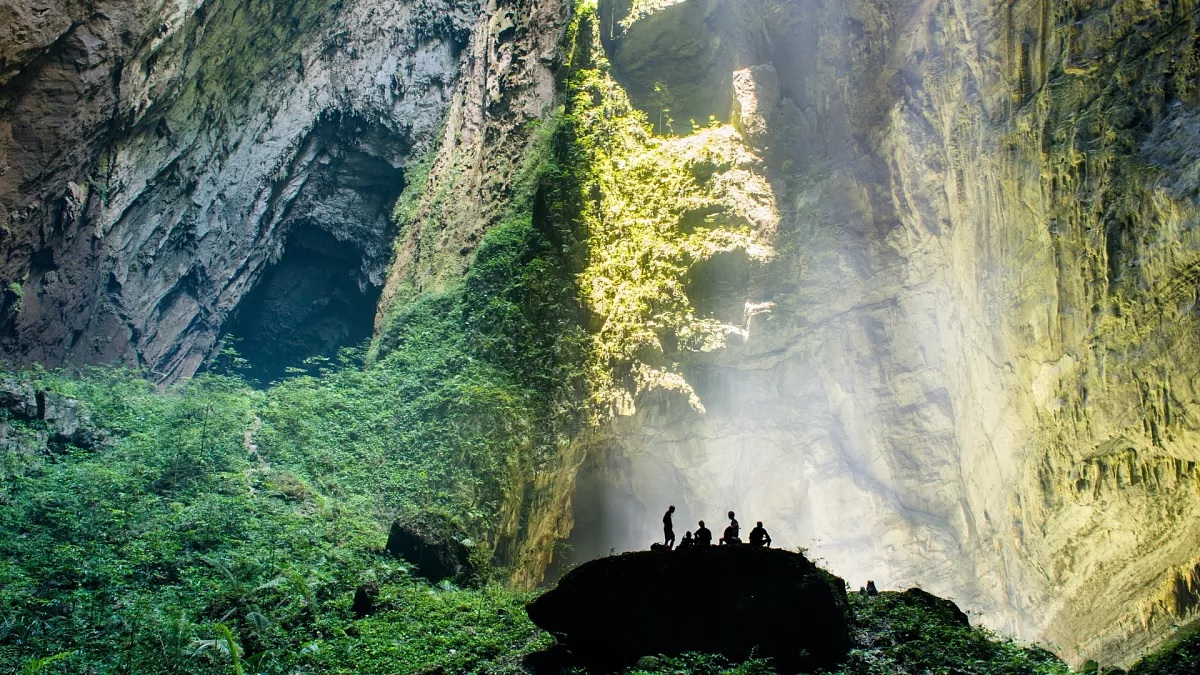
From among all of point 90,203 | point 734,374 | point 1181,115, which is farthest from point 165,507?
point 1181,115

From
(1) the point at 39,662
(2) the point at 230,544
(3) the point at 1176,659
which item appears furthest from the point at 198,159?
(3) the point at 1176,659

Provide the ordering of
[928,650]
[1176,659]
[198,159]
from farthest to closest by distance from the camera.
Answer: [198,159] → [928,650] → [1176,659]

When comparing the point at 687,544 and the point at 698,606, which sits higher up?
the point at 687,544

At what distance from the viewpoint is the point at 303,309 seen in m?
28.5

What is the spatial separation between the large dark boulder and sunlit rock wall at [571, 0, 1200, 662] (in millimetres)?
5737

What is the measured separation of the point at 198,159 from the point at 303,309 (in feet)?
Result: 22.4

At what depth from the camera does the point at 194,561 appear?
1255 centimetres

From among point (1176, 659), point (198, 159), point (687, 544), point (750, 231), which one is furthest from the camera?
point (198, 159)

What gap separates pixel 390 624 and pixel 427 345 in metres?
9.17

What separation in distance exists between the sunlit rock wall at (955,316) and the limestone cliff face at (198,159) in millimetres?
8695

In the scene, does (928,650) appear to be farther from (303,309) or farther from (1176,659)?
(303,309)

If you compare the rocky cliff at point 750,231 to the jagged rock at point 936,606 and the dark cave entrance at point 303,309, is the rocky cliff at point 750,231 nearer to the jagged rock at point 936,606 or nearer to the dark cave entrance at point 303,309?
the dark cave entrance at point 303,309

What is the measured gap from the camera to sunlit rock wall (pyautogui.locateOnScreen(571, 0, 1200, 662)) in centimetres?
1175

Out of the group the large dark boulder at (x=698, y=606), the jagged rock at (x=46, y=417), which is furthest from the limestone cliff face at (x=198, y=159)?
the large dark boulder at (x=698, y=606)
